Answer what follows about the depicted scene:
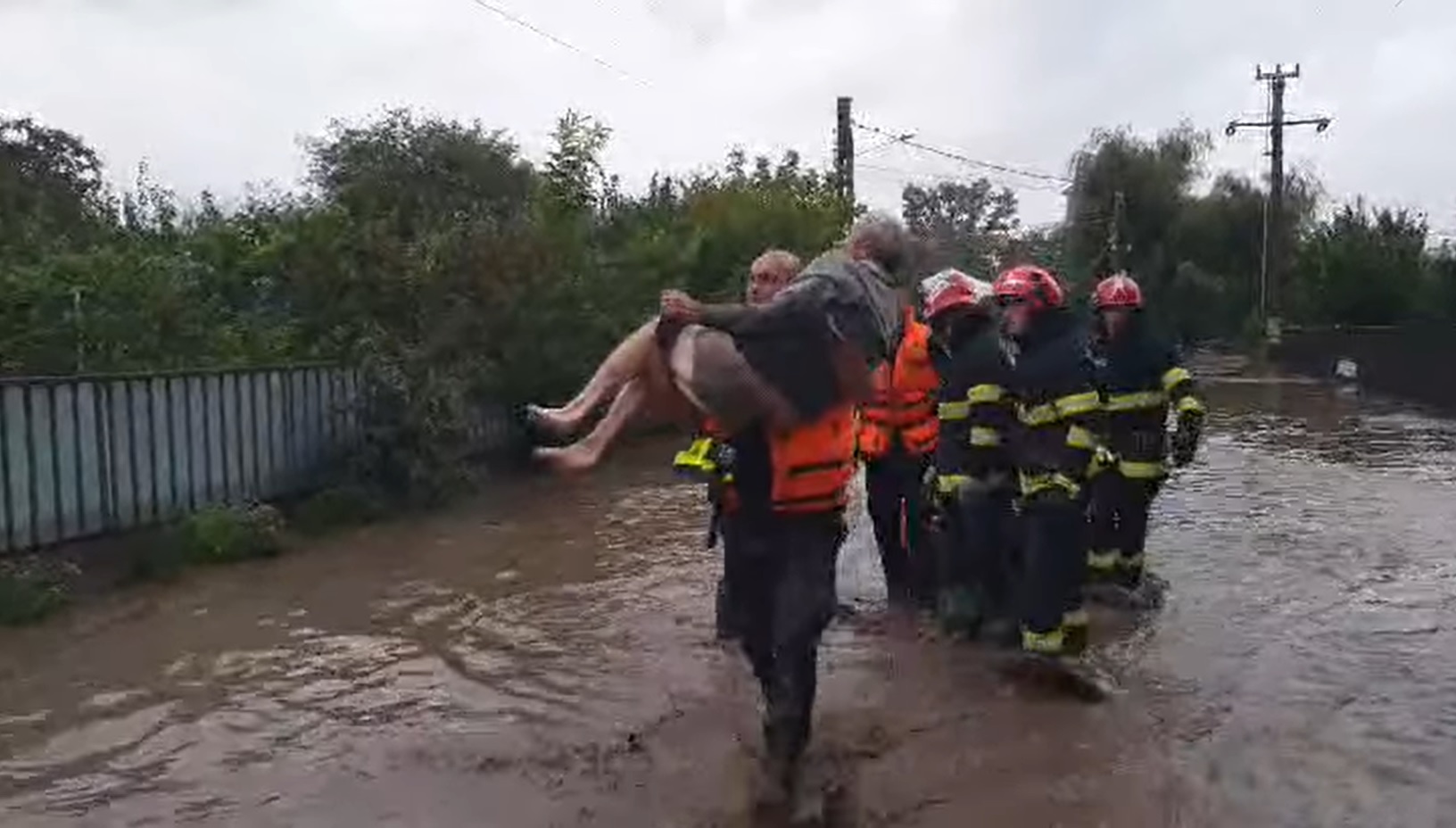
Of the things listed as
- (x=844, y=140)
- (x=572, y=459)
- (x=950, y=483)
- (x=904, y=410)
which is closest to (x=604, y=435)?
(x=572, y=459)

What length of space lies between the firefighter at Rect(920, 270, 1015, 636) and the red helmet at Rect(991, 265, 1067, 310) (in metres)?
0.25

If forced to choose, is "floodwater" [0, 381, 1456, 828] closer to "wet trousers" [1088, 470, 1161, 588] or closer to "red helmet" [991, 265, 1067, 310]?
"wet trousers" [1088, 470, 1161, 588]

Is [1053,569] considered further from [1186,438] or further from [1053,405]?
[1186,438]

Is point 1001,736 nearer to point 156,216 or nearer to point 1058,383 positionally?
point 1058,383

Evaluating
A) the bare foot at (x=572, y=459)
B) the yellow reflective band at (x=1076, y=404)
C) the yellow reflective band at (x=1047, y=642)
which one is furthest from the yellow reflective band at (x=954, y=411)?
the bare foot at (x=572, y=459)

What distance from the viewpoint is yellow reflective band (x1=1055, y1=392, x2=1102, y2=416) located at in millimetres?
6875

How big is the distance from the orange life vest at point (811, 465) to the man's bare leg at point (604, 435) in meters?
0.32

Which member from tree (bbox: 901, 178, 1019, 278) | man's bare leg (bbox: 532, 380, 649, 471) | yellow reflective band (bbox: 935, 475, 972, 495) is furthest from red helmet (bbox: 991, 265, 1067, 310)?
tree (bbox: 901, 178, 1019, 278)

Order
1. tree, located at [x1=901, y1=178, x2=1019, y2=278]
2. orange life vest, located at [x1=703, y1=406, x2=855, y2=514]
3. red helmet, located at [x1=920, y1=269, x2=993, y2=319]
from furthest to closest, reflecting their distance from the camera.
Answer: tree, located at [x1=901, y1=178, x2=1019, y2=278]
red helmet, located at [x1=920, y1=269, x2=993, y2=319]
orange life vest, located at [x1=703, y1=406, x2=855, y2=514]

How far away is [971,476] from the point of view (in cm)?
752

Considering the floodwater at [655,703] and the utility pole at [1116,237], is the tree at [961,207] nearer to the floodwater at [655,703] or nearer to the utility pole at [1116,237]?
the utility pole at [1116,237]

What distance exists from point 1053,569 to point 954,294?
4.96ft

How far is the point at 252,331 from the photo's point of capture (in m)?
13.3

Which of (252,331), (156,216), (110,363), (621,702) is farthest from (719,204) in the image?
(621,702)
